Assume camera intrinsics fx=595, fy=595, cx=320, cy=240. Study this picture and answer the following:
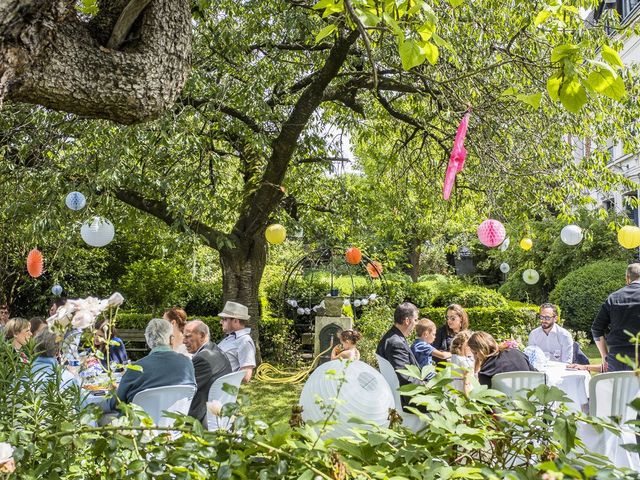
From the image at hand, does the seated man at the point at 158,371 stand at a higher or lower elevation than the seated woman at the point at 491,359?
lower

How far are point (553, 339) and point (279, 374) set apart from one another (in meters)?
5.28

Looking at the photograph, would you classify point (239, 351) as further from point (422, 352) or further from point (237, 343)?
point (422, 352)

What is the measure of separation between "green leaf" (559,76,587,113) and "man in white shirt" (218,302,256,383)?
451 cm

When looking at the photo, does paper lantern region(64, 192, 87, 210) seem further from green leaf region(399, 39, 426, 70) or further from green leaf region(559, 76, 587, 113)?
green leaf region(559, 76, 587, 113)

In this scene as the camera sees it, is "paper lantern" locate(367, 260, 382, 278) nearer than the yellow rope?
No

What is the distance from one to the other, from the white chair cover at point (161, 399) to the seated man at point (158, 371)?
6cm

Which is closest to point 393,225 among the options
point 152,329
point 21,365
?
point 152,329

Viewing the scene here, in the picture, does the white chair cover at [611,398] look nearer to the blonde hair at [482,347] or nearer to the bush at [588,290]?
the blonde hair at [482,347]

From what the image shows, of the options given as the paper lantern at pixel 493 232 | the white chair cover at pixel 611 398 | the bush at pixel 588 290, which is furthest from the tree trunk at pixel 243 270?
the bush at pixel 588 290

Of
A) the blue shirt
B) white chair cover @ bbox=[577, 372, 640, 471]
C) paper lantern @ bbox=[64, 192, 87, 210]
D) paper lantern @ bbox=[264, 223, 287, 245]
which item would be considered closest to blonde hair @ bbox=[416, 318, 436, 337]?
the blue shirt

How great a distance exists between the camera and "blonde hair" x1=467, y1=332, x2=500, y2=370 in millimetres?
4785

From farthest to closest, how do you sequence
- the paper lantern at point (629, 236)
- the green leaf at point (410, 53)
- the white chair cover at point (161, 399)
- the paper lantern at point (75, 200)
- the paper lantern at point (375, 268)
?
the paper lantern at point (375, 268) → the paper lantern at point (629, 236) → the paper lantern at point (75, 200) → the white chair cover at point (161, 399) → the green leaf at point (410, 53)

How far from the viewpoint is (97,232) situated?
22.1ft

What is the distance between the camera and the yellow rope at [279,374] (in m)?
9.83
